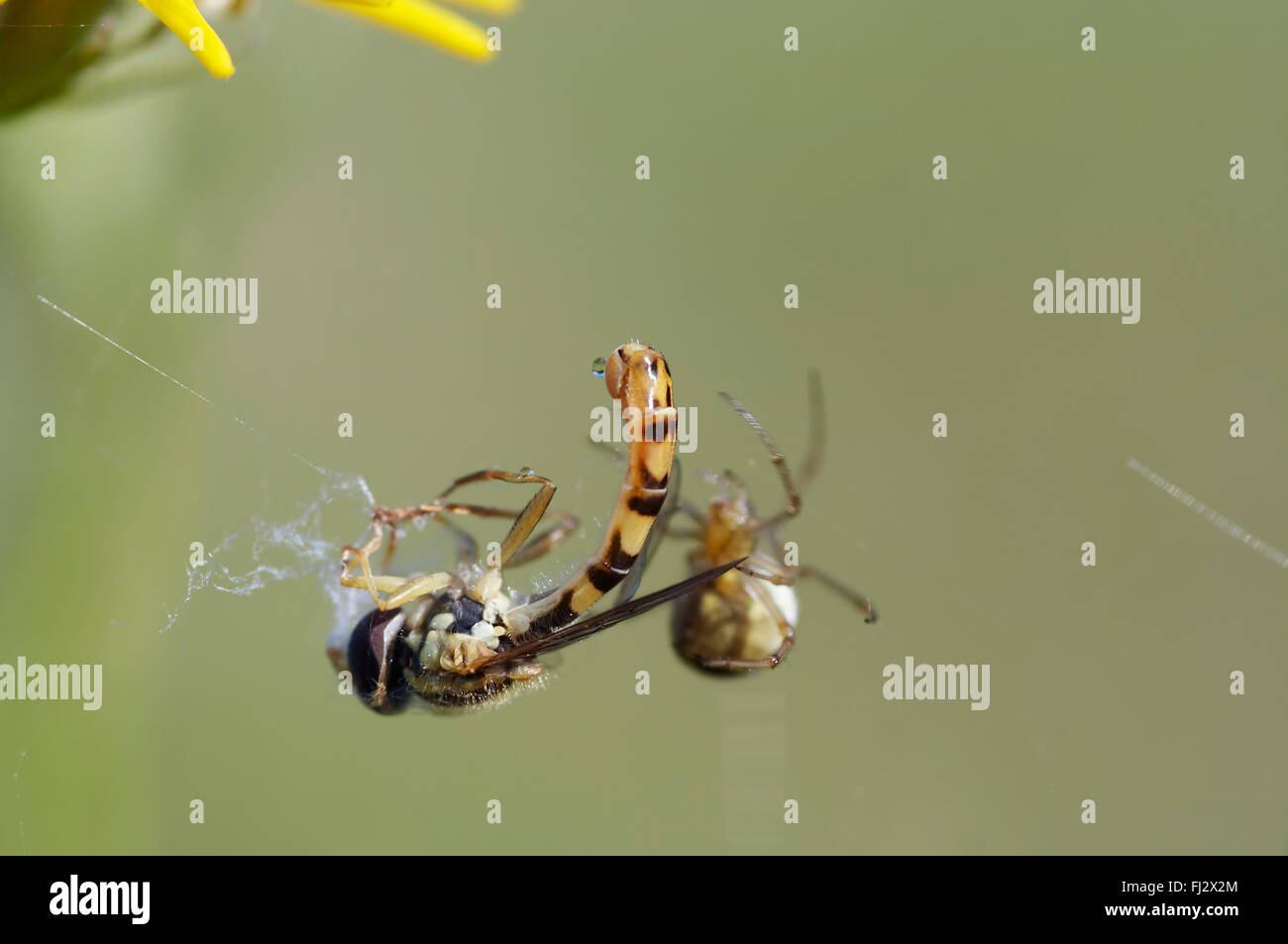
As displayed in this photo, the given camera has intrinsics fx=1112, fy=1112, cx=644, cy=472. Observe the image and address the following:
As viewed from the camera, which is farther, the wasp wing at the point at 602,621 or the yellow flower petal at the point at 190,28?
the wasp wing at the point at 602,621

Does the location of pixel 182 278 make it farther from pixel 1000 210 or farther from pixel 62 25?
pixel 1000 210

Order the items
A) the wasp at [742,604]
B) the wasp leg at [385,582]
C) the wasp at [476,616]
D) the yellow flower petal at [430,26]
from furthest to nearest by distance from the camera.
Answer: the wasp at [742,604] < the wasp leg at [385,582] < the wasp at [476,616] < the yellow flower petal at [430,26]

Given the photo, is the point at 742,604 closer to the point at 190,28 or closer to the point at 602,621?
the point at 602,621

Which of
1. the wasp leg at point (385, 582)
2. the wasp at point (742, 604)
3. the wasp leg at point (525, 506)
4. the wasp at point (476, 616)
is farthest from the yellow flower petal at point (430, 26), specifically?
the wasp at point (742, 604)

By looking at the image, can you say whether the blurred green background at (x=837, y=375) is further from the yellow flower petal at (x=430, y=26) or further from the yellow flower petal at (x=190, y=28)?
the yellow flower petal at (x=190, y=28)

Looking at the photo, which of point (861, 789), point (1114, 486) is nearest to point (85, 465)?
point (861, 789)

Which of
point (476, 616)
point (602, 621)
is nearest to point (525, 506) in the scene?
point (476, 616)
